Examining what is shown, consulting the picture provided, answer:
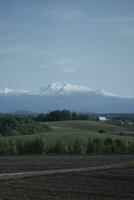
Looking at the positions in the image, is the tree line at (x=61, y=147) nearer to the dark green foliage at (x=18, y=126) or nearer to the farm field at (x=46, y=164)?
the farm field at (x=46, y=164)

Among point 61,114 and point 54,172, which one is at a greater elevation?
point 61,114

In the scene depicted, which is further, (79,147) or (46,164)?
(79,147)

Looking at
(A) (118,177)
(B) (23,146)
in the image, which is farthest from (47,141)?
(A) (118,177)

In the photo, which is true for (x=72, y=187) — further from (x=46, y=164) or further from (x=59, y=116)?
(x=59, y=116)

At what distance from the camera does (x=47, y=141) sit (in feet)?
179

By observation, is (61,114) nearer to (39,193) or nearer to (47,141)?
(47,141)

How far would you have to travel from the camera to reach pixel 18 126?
82.2 metres

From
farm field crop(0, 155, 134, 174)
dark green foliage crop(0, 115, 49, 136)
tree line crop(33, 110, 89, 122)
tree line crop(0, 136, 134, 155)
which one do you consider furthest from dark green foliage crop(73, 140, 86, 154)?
tree line crop(33, 110, 89, 122)

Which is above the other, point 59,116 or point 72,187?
point 59,116

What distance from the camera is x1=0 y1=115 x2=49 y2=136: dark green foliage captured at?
80131 millimetres

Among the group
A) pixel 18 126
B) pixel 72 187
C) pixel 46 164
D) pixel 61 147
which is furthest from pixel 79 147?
pixel 18 126

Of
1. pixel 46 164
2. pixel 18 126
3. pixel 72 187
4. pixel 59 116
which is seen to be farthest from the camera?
pixel 59 116

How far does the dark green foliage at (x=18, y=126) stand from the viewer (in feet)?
263

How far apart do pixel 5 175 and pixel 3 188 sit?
279cm
